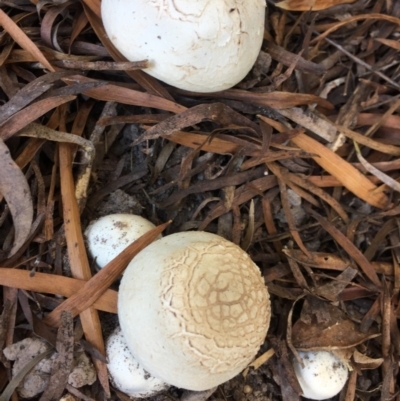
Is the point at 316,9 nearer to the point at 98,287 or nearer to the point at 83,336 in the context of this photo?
the point at 98,287

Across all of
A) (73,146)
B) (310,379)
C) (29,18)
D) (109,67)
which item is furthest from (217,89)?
(310,379)

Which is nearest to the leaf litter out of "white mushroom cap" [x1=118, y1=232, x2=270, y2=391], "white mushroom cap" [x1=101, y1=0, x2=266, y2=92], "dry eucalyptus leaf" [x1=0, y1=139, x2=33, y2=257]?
"dry eucalyptus leaf" [x1=0, y1=139, x2=33, y2=257]

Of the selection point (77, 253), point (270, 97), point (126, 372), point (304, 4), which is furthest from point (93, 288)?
point (304, 4)

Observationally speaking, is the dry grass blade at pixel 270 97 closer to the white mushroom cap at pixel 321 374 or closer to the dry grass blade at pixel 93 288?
the dry grass blade at pixel 93 288

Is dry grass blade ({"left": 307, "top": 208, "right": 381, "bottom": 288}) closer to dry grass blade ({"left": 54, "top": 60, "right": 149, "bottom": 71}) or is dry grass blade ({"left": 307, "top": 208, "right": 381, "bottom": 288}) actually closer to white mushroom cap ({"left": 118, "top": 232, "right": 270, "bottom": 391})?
white mushroom cap ({"left": 118, "top": 232, "right": 270, "bottom": 391})

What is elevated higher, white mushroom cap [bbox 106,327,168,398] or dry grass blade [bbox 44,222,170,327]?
dry grass blade [bbox 44,222,170,327]

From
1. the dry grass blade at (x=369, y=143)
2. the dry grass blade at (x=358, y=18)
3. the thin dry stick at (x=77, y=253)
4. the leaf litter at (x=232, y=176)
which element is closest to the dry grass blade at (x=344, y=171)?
the leaf litter at (x=232, y=176)
